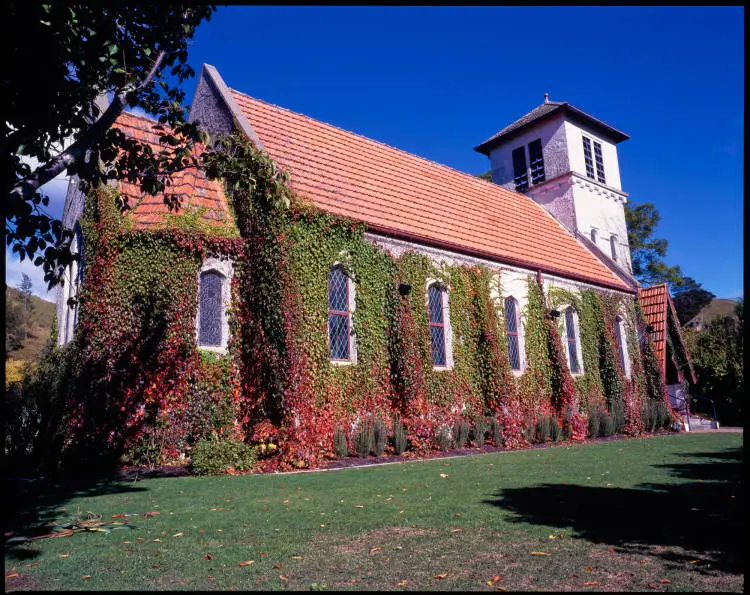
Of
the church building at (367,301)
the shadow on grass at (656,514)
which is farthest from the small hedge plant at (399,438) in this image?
the shadow on grass at (656,514)

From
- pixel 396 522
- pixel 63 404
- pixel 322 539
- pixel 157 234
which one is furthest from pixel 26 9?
pixel 63 404

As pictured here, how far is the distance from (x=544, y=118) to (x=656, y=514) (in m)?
22.1

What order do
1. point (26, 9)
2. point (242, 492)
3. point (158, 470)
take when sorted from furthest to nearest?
point (158, 470), point (242, 492), point (26, 9)

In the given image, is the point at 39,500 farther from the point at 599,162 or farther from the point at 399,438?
the point at 599,162

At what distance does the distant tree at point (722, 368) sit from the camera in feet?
79.4

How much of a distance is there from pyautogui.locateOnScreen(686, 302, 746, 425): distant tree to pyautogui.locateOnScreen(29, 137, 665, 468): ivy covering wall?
588 inches

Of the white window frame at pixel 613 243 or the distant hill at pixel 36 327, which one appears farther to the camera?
the distant hill at pixel 36 327

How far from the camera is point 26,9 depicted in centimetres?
441

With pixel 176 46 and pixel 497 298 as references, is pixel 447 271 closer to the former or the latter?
pixel 497 298

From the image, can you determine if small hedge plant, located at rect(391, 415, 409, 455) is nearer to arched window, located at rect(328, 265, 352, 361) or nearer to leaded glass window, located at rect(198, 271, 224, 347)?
arched window, located at rect(328, 265, 352, 361)

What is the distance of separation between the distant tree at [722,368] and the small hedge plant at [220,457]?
2200cm

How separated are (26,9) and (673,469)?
1082 cm

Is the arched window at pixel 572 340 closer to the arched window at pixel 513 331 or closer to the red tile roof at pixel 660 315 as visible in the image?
the arched window at pixel 513 331

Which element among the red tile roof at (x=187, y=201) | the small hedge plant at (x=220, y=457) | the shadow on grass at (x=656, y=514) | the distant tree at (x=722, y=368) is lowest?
the shadow on grass at (x=656, y=514)
